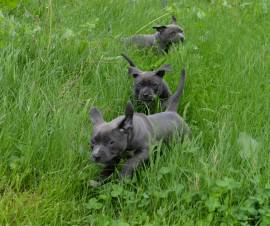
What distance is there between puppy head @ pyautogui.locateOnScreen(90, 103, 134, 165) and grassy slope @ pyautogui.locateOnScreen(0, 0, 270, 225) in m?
0.21


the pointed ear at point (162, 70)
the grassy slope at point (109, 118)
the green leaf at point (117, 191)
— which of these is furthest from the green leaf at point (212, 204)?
the pointed ear at point (162, 70)

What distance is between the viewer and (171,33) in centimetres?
608

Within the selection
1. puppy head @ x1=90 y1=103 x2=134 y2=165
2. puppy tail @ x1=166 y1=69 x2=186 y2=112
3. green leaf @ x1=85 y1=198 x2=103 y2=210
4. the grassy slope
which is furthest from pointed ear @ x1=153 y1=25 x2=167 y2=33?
green leaf @ x1=85 y1=198 x2=103 y2=210

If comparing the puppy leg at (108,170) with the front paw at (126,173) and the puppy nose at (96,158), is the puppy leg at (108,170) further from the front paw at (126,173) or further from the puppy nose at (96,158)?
the puppy nose at (96,158)

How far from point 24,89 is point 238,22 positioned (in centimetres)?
361

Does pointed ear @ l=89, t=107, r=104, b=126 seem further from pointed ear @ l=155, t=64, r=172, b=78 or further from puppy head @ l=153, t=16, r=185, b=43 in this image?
puppy head @ l=153, t=16, r=185, b=43

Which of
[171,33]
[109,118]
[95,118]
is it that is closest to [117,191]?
[95,118]

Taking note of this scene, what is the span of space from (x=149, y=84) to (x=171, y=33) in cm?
182

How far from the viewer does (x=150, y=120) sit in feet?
12.3

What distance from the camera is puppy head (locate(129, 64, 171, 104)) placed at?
434 centimetres

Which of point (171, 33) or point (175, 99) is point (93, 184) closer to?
point (175, 99)

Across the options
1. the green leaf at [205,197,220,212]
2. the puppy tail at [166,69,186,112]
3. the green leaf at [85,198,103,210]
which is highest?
the puppy tail at [166,69,186,112]

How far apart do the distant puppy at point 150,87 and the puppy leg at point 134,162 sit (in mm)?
1011

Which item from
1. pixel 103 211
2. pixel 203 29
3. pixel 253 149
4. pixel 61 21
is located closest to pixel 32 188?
pixel 103 211
